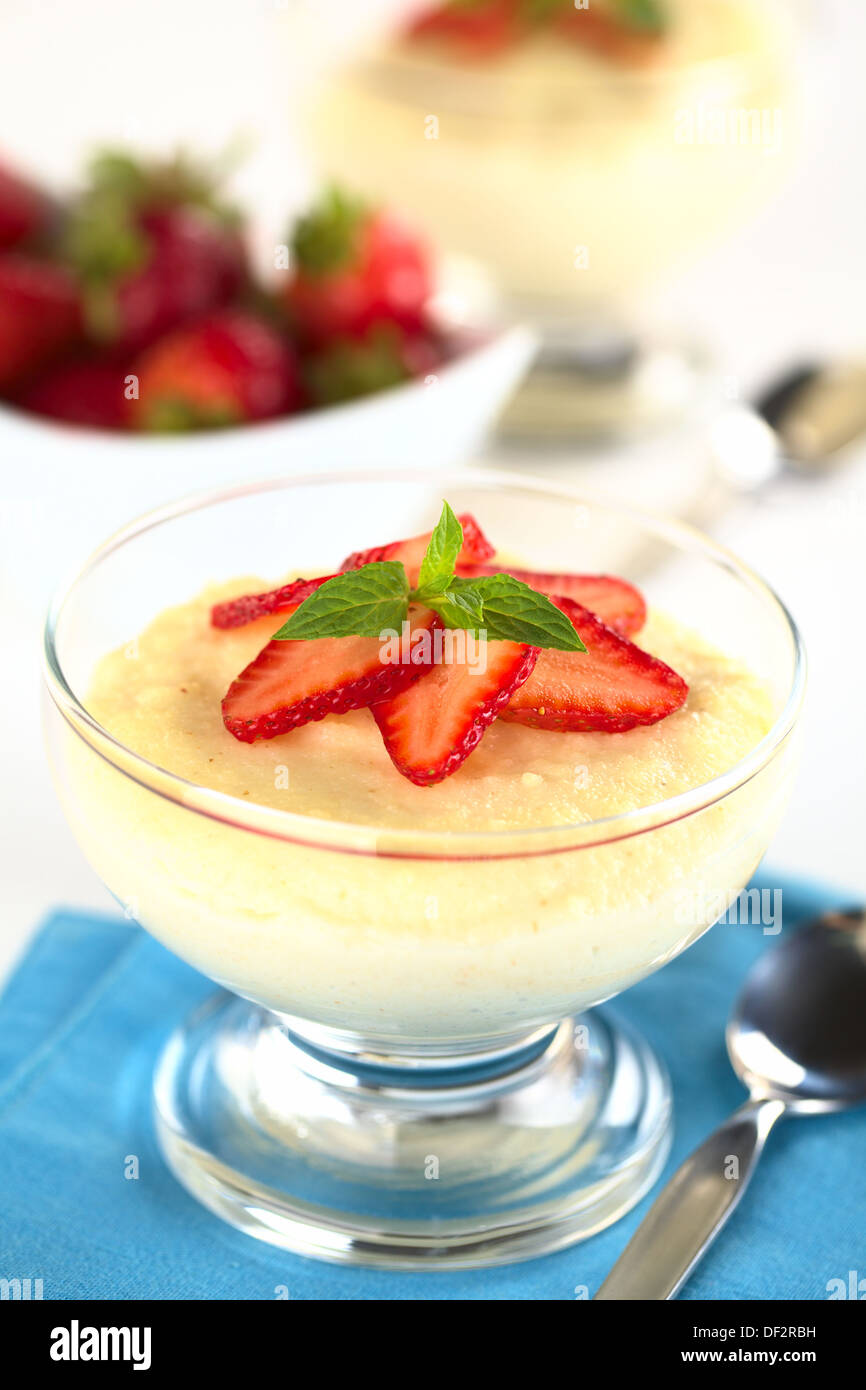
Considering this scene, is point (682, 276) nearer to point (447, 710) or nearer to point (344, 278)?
point (344, 278)

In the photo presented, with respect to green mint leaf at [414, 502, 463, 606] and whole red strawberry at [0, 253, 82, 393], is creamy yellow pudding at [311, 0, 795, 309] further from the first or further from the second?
green mint leaf at [414, 502, 463, 606]

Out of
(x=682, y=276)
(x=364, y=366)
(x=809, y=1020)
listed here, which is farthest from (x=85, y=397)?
(x=682, y=276)

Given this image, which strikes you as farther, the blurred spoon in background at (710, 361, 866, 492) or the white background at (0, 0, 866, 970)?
the blurred spoon in background at (710, 361, 866, 492)

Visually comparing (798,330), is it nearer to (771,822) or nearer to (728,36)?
(728,36)

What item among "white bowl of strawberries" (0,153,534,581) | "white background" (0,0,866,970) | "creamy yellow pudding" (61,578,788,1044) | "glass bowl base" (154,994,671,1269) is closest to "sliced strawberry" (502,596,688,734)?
"creamy yellow pudding" (61,578,788,1044)

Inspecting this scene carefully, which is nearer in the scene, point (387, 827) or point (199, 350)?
point (387, 827)
